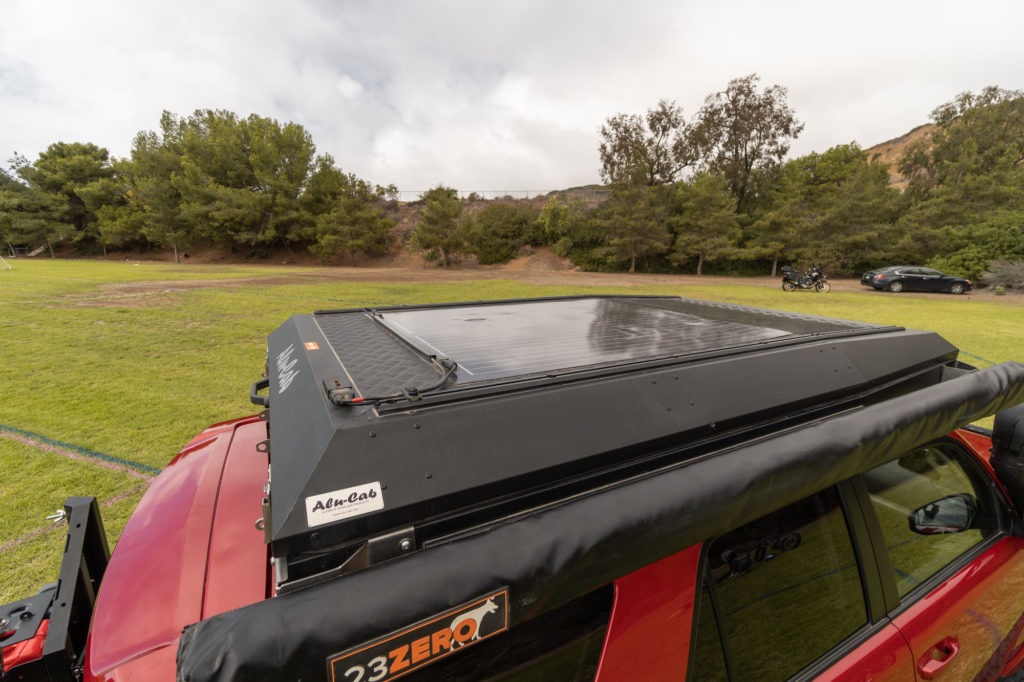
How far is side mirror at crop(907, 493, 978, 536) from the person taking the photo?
1.75 m

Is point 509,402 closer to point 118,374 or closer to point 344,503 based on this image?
point 344,503

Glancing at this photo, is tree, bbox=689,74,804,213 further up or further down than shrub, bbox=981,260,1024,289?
further up

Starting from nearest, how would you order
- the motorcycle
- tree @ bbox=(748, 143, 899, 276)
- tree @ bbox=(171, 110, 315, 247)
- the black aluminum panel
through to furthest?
the black aluminum panel, the motorcycle, tree @ bbox=(748, 143, 899, 276), tree @ bbox=(171, 110, 315, 247)

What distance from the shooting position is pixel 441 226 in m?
38.3

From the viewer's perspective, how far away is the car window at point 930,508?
160cm

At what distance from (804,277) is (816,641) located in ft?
83.9

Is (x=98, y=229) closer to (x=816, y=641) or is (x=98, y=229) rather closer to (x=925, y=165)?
(x=816, y=641)

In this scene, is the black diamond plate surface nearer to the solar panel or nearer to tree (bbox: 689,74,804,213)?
the solar panel

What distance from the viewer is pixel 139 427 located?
479 cm

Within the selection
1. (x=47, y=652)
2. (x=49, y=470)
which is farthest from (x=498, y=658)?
(x=49, y=470)

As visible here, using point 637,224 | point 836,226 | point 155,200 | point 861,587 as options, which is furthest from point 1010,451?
point 155,200

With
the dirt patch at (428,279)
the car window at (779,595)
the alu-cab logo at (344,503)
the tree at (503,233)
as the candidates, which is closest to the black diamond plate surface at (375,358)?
the alu-cab logo at (344,503)

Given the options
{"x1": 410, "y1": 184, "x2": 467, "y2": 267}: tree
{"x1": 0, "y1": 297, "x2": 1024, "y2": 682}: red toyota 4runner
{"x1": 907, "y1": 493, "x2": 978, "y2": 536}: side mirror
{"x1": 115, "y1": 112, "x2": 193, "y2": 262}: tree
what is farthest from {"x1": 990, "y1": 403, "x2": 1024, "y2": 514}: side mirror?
{"x1": 115, "y1": 112, "x2": 193, "y2": 262}: tree

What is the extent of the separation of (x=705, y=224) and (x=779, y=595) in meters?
33.1
